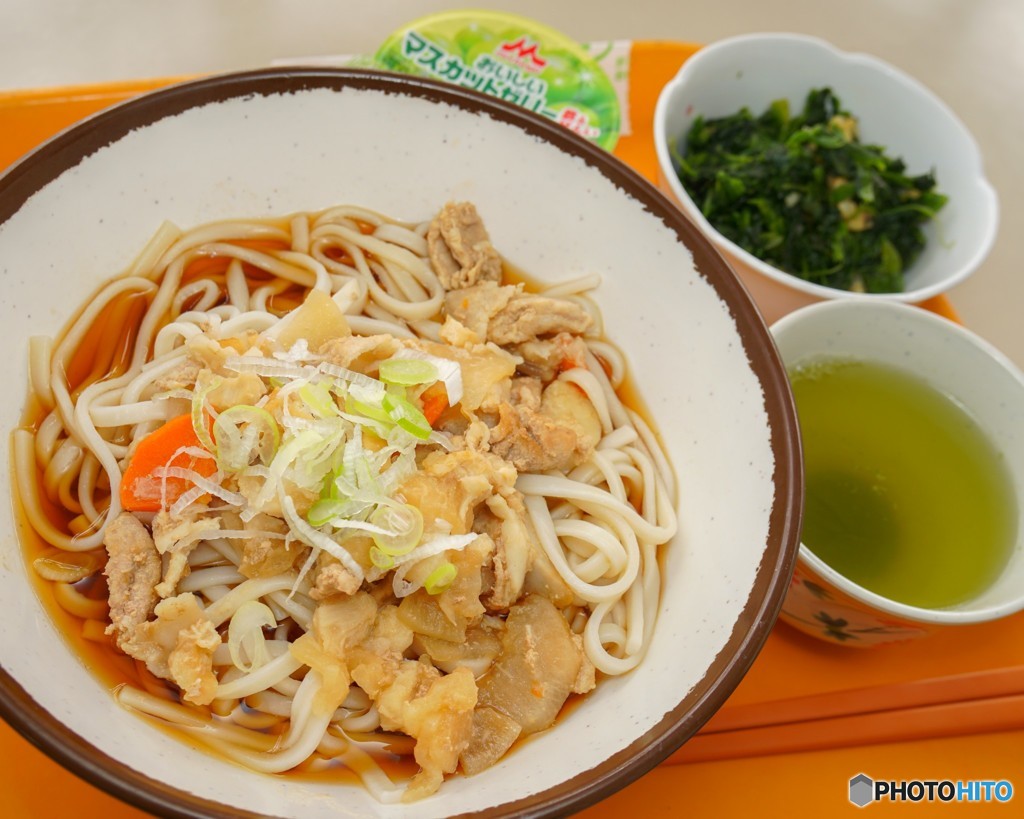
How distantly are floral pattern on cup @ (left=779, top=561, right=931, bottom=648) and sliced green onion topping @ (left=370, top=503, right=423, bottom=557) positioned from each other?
0.89 meters

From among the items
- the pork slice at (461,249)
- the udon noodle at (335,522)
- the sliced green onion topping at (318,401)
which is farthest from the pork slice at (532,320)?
the sliced green onion topping at (318,401)

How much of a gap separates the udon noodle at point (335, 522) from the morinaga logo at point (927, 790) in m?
0.65

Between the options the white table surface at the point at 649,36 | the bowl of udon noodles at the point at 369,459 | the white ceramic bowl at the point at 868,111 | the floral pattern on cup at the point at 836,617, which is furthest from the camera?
the white table surface at the point at 649,36

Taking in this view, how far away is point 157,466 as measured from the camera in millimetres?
1727

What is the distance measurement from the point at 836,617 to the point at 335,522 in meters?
1.22

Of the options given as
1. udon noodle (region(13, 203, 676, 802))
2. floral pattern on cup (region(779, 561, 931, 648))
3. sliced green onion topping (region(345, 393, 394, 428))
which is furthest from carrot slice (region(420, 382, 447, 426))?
floral pattern on cup (region(779, 561, 931, 648))

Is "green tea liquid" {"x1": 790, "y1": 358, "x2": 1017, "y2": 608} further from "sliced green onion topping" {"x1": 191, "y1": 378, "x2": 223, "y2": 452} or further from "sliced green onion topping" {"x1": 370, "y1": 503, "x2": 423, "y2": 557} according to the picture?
"sliced green onion topping" {"x1": 191, "y1": 378, "x2": 223, "y2": 452}

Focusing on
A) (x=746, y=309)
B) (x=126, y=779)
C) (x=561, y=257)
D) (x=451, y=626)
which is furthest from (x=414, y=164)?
(x=126, y=779)

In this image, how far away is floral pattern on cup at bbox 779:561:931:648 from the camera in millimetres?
1890

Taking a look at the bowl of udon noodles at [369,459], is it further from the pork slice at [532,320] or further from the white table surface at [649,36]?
the white table surface at [649,36]

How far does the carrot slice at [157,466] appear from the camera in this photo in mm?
1697

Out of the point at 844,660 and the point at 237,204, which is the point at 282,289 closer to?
the point at 237,204

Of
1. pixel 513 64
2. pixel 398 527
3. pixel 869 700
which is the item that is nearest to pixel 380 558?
pixel 398 527

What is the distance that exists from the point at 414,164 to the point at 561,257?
18.7 inches
